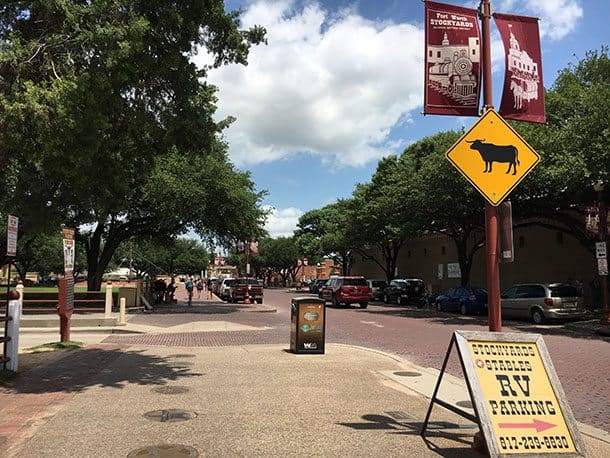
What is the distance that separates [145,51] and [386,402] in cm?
638

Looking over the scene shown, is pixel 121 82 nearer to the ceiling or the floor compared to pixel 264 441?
nearer to the ceiling

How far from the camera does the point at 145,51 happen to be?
8305 mm

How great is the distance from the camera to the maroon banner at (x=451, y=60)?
6297 mm

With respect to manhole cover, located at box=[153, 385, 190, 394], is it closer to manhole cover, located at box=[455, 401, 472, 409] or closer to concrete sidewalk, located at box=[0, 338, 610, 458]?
concrete sidewalk, located at box=[0, 338, 610, 458]

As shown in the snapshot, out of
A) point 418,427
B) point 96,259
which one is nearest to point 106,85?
point 418,427

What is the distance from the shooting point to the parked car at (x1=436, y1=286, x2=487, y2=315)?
27047 millimetres

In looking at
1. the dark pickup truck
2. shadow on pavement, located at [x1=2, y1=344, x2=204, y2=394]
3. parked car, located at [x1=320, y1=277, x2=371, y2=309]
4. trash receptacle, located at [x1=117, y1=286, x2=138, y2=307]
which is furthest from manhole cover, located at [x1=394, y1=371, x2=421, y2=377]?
the dark pickup truck

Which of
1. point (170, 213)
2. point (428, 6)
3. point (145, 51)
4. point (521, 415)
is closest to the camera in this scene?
point (521, 415)

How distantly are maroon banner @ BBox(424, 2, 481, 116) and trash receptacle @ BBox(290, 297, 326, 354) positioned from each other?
7130 mm

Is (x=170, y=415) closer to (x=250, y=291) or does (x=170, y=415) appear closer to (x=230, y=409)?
(x=230, y=409)

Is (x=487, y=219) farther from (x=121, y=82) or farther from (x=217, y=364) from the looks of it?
(x=217, y=364)

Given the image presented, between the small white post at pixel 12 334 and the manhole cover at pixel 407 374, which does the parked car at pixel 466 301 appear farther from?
the small white post at pixel 12 334

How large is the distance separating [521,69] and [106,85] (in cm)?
537

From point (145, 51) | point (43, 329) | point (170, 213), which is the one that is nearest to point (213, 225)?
point (170, 213)
